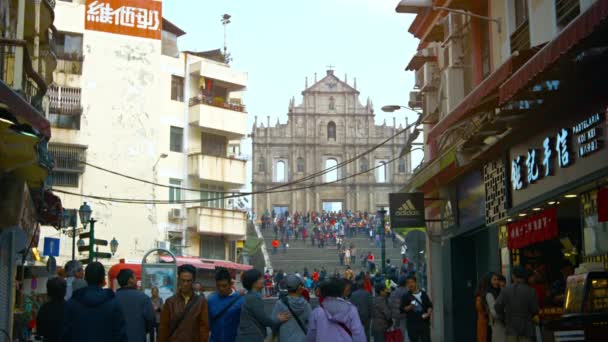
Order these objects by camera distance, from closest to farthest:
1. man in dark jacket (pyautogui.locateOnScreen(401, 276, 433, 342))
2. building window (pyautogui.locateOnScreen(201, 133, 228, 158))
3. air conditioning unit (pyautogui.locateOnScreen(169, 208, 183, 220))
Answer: man in dark jacket (pyautogui.locateOnScreen(401, 276, 433, 342))
air conditioning unit (pyautogui.locateOnScreen(169, 208, 183, 220))
building window (pyautogui.locateOnScreen(201, 133, 228, 158))

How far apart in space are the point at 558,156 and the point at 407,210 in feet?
→ 31.5

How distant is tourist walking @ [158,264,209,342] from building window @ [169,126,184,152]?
118 ft

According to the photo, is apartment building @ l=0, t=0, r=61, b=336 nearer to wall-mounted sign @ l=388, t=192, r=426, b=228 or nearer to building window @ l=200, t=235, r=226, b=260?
wall-mounted sign @ l=388, t=192, r=426, b=228

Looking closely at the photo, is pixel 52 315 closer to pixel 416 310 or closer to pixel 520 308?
pixel 520 308

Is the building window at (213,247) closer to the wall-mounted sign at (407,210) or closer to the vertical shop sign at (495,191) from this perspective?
the wall-mounted sign at (407,210)

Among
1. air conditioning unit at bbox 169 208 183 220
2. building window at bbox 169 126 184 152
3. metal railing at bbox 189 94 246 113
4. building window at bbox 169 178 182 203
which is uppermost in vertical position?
metal railing at bbox 189 94 246 113

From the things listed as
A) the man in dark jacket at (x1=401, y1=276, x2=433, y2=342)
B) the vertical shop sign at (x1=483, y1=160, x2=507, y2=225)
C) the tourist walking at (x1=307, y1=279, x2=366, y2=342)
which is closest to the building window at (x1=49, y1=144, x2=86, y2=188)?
the vertical shop sign at (x1=483, y1=160, x2=507, y2=225)

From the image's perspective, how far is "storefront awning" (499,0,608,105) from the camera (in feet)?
31.6

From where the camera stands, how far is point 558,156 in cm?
1424

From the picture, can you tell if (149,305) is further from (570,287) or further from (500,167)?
(500,167)

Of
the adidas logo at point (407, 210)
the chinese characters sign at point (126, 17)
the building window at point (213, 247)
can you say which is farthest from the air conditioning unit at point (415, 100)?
the building window at point (213, 247)

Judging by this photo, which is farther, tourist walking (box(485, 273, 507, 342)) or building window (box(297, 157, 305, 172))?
building window (box(297, 157, 305, 172))

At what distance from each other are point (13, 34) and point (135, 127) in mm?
24091

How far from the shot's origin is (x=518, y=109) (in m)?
14.5
